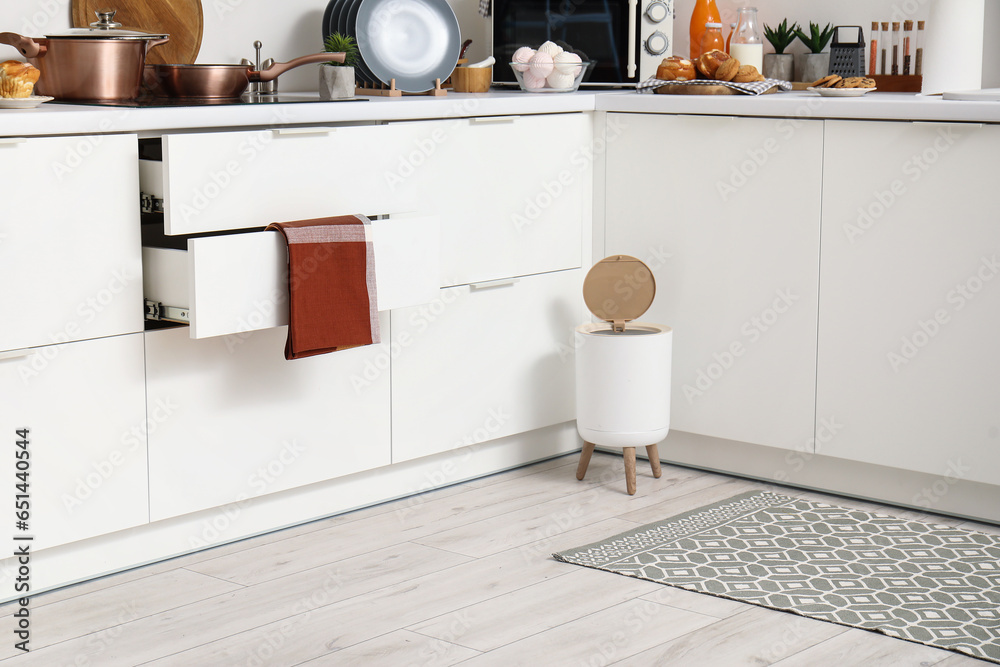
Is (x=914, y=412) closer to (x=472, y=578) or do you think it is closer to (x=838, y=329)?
(x=838, y=329)

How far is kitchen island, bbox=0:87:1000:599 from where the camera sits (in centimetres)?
211

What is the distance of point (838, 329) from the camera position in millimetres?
2643

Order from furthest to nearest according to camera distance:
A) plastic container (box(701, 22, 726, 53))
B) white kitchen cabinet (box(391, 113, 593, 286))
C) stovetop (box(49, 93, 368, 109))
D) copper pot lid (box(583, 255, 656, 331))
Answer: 1. plastic container (box(701, 22, 726, 53))
2. copper pot lid (box(583, 255, 656, 331))
3. white kitchen cabinet (box(391, 113, 593, 286))
4. stovetop (box(49, 93, 368, 109))

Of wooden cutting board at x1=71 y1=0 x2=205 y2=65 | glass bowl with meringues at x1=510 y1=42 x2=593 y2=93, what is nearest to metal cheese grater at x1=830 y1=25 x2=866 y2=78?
glass bowl with meringues at x1=510 y1=42 x2=593 y2=93

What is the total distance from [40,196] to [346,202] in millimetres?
610

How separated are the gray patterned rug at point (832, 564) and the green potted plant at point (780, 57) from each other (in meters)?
1.14

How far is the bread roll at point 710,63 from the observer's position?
9.68 ft

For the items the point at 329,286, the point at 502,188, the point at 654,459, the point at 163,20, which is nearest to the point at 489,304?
the point at 502,188

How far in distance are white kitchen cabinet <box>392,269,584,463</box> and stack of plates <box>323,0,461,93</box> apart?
547 mm

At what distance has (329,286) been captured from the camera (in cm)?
225

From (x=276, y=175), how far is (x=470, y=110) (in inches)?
21.8

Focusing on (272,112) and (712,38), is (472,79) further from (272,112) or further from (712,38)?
(272,112)

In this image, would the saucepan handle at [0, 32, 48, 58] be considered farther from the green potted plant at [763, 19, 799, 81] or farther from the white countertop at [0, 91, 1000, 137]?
the green potted plant at [763, 19, 799, 81]

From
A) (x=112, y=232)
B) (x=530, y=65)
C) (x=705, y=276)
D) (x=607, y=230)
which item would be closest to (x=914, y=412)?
(x=705, y=276)
